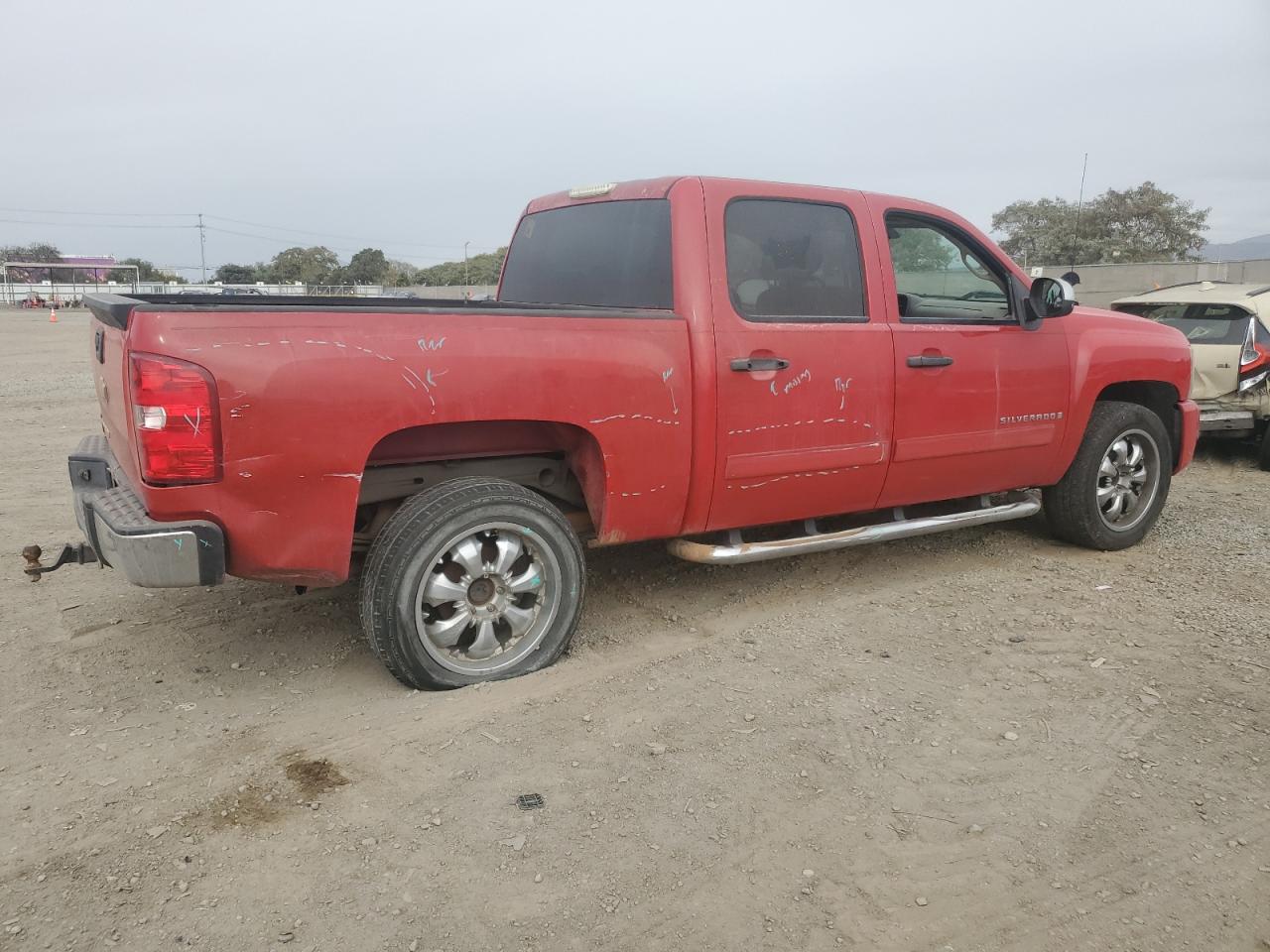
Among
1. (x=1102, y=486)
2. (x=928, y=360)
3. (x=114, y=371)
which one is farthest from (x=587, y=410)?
(x=1102, y=486)

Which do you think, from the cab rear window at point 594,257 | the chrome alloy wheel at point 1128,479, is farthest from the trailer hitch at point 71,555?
the chrome alloy wheel at point 1128,479

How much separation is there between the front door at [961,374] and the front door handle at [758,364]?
679 millimetres

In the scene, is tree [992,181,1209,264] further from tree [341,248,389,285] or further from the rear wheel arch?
the rear wheel arch

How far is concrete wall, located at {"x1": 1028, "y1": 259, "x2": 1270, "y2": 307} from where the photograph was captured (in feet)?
80.6

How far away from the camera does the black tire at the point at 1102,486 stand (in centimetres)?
534

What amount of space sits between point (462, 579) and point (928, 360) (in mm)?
2385

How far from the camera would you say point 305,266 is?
191 feet

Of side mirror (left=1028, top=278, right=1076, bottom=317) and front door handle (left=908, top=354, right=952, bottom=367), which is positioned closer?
front door handle (left=908, top=354, right=952, bottom=367)

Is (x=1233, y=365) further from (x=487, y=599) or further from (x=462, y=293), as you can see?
(x=462, y=293)

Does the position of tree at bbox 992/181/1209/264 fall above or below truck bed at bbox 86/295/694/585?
above

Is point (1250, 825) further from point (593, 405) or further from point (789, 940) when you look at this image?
point (593, 405)

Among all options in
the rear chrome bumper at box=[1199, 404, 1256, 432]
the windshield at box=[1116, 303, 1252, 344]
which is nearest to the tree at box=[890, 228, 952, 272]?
the windshield at box=[1116, 303, 1252, 344]

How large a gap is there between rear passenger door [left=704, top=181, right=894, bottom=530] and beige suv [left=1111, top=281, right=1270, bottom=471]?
5002mm

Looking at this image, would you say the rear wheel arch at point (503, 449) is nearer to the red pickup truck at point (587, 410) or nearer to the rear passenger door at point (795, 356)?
the red pickup truck at point (587, 410)
